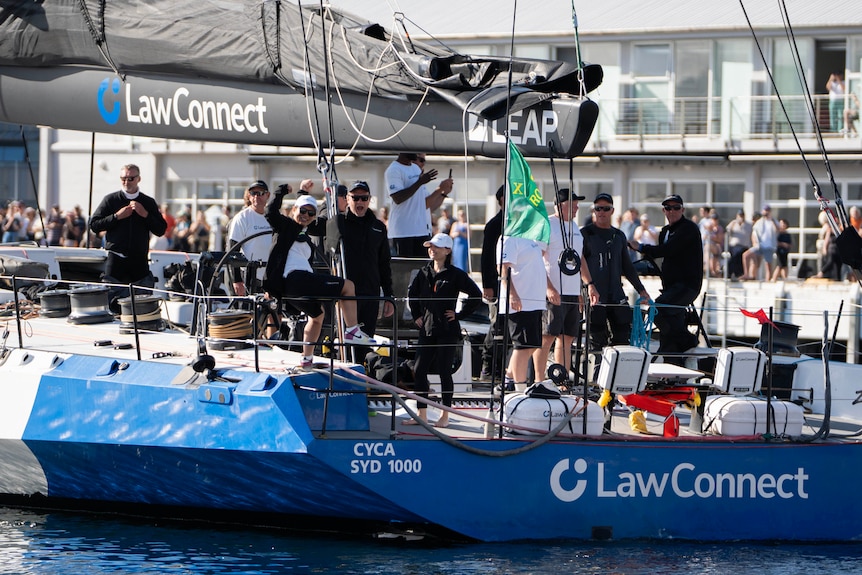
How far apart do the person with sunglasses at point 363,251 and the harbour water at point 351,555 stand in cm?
170

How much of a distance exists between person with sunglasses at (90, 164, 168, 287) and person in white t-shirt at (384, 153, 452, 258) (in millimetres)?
2000

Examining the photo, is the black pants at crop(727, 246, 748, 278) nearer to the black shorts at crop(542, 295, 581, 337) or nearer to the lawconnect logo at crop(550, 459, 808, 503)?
the black shorts at crop(542, 295, 581, 337)

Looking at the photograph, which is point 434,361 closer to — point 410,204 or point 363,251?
point 363,251

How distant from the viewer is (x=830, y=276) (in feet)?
70.2

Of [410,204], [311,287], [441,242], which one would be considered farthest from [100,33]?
[441,242]

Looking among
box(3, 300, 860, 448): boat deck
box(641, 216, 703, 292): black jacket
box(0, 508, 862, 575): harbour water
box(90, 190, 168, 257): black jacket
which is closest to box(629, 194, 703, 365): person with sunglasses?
box(641, 216, 703, 292): black jacket

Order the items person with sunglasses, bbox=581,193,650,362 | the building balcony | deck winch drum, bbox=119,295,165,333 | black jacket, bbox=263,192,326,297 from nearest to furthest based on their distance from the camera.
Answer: black jacket, bbox=263,192,326,297
deck winch drum, bbox=119,295,165,333
person with sunglasses, bbox=581,193,650,362
the building balcony

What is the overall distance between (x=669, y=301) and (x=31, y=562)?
532 cm

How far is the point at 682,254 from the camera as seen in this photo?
11.1m

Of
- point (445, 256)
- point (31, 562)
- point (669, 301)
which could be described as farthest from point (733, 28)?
point (31, 562)

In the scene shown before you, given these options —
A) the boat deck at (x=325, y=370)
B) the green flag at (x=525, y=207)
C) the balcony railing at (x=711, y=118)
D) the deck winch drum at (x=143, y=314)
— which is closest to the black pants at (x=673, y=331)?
the boat deck at (x=325, y=370)

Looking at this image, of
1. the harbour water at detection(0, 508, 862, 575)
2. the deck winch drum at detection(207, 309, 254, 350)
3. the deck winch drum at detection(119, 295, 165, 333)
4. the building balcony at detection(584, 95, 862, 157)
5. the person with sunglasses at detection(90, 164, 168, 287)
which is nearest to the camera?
the harbour water at detection(0, 508, 862, 575)

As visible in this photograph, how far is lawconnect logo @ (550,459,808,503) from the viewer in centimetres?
912

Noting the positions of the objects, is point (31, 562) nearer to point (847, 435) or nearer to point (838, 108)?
point (847, 435)
